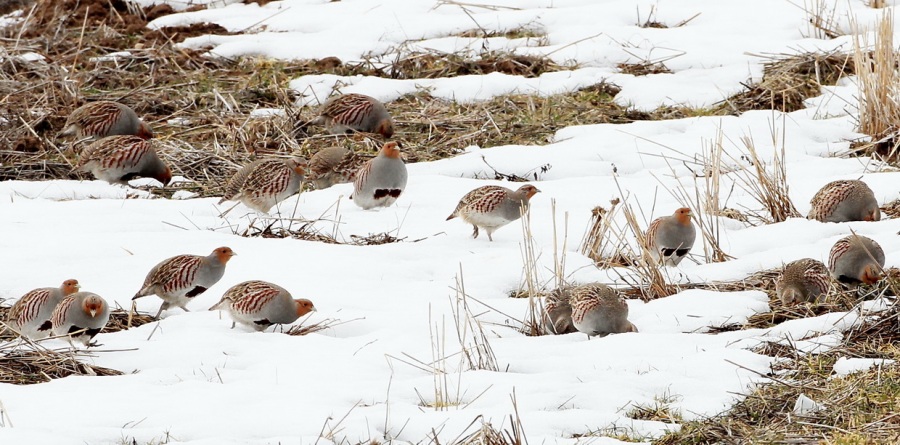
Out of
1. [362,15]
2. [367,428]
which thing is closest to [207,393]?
[367,428]

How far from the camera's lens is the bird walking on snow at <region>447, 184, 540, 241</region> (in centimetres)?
671

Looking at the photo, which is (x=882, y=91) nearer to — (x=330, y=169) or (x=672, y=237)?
(x=672, y=237)

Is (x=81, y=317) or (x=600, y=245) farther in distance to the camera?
(x=600, y=245)

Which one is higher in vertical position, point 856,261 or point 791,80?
point 791,80

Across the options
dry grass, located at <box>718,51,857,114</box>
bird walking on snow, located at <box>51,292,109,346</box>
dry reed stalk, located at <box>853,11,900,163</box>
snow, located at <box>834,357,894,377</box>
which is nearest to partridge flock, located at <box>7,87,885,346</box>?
bird walking on snow, located at <box>51,292,109,346</box>

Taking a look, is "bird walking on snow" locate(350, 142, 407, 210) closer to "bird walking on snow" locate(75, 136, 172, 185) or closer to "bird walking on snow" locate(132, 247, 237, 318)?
"bird walking on snow" locate(75, 136, 172, 185)

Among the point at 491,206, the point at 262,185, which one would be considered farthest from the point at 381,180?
the point at 491,206

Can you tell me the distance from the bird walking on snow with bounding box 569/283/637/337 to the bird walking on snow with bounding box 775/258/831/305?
74cm

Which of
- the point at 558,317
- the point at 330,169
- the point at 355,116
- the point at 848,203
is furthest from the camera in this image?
the point at 355,116

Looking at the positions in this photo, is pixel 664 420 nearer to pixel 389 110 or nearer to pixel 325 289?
pixel 325 289

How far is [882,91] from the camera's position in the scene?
26.3 feet

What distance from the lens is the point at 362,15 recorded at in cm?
1162

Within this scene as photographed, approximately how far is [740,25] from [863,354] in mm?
6775

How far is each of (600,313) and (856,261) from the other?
4.48 feet
